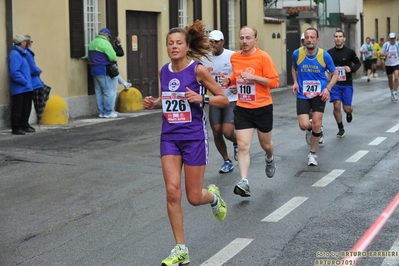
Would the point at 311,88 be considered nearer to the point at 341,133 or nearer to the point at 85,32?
the point at 341,133

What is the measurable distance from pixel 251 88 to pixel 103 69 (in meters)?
9.77

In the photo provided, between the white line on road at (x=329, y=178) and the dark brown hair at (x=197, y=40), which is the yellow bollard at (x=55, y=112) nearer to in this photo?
the white line on road at (x=329, y=178)

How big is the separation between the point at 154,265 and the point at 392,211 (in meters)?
2.90

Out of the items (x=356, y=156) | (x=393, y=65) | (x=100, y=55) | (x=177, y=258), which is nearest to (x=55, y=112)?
(x=100, y=55)

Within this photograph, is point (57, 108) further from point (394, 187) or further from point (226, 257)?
point (226, 257)

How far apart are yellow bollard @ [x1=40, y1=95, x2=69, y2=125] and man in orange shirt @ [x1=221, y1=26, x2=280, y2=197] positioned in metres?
8.02

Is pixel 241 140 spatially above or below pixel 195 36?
below

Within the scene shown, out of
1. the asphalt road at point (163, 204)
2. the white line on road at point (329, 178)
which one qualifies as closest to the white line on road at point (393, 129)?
the asphalt road at point (163, 204)

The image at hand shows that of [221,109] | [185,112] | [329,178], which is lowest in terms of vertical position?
[329,178]

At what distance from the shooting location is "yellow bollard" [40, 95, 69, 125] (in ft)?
56.7

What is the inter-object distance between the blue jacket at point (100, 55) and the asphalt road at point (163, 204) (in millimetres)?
3886

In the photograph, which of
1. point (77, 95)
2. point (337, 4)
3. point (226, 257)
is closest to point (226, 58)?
point (226, 257)

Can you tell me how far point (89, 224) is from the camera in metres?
8.17

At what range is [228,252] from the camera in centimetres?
689
